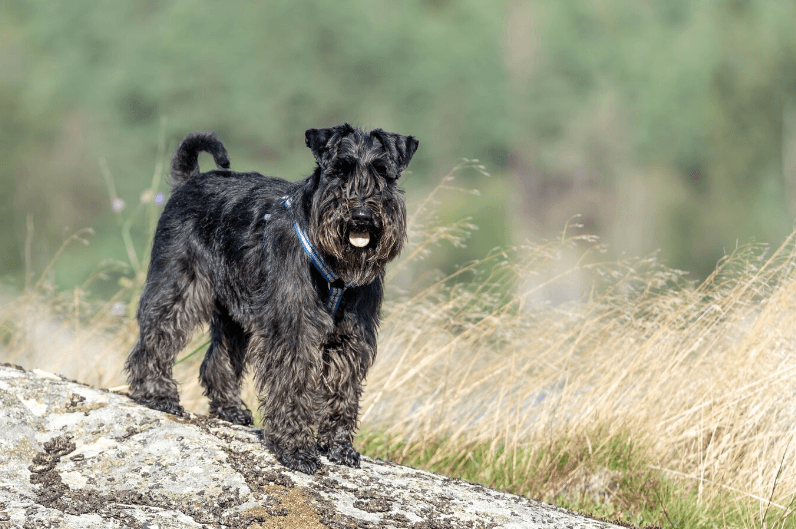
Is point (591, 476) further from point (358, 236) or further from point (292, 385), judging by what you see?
point (358, 236)

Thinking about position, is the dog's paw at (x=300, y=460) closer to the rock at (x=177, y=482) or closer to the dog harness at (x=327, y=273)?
the rock at (x=177, y=482)

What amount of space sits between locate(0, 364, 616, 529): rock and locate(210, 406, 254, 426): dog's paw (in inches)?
24.2

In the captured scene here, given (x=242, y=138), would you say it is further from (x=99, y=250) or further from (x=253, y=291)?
(x=253, y=291)

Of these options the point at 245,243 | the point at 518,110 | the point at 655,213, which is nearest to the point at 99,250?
the point at 518,110

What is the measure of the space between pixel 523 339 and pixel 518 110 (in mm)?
17578

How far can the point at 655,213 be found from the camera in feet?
83.4

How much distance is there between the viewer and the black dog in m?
4.24

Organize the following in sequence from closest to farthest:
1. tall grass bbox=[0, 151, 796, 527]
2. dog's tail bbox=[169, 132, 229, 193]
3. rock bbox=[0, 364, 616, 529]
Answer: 1. rock bbox=[0, 364, 616, 529]
2. tall grass bbox=[0, 151, 796, 527]
3. dog's tail bbox=[169, 132, 229, 193]

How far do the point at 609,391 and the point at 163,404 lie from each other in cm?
292

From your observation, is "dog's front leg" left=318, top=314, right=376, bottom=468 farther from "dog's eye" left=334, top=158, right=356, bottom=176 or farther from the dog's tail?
the dog's tail

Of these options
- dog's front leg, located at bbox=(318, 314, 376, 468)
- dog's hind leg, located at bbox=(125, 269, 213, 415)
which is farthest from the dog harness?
dog's hind leg, located at bbox=(125, 269, 213, 415)

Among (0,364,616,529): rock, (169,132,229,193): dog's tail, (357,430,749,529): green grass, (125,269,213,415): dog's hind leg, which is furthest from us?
(169,132,229,193): dog's tail

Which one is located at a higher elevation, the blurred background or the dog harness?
the blurred background

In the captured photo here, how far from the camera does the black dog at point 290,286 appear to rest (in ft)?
13.9
